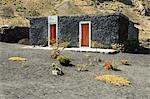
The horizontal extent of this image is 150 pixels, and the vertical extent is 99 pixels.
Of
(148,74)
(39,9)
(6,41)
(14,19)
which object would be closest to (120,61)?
(148,74)

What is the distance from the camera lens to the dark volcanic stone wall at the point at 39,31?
107 ft

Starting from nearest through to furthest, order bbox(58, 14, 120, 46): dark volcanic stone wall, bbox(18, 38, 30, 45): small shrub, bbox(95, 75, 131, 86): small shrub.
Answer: bbox(95, 75, 131, 86): small shrub, bbox(58, 14, 120, 46): dark volcanic stone wall, bbox(18, 38, 30, 45): small shrub

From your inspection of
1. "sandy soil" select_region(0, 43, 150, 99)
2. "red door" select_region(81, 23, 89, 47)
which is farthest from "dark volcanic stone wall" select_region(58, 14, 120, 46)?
"sandy soil" select_region(0, 43, 150, 99)

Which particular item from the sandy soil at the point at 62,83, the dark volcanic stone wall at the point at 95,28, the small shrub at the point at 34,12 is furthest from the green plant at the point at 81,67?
the small shrub at the point at 34,12

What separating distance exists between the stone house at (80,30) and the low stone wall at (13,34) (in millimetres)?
4991

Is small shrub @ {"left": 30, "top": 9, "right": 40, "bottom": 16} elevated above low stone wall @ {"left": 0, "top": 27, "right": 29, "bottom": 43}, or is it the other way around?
small shrub @ {"left": 30, "top": 9, "right": 40, "bottom": 16}

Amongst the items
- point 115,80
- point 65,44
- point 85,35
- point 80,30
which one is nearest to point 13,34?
point 65,44

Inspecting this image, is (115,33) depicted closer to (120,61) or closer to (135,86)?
(120,61)

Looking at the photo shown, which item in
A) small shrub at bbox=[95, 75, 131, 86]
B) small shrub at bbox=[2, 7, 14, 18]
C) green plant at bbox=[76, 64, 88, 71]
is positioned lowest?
small shrub at bbox=[95, 75, 131, 86]

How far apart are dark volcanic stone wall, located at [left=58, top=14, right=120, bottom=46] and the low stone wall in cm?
836

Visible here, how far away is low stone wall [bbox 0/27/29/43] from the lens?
3702cm

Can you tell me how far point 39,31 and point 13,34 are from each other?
624 cm

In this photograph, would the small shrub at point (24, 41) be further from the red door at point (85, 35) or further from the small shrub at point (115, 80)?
the small shrub at point (115, 80)

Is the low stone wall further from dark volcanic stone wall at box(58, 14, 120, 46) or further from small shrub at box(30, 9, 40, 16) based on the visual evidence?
small shrub at box(30, 9, 40, 16)
